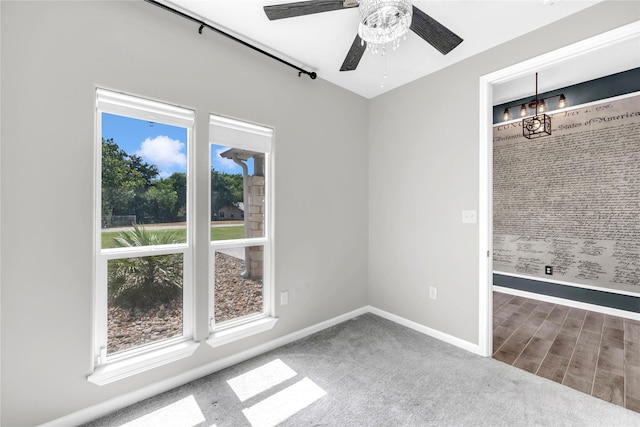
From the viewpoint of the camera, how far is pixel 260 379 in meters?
1.98

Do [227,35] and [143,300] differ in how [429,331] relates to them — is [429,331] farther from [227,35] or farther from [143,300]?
[227,35]

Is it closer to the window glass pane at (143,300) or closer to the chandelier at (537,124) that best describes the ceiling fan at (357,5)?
the window glass pane at (143,300)

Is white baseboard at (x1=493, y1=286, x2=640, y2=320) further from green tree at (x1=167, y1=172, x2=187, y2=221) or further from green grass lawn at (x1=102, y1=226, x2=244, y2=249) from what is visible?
green tree at (x1=167, y1=172, x2=187, y2=221)

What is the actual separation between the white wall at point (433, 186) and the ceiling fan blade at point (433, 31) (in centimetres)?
94

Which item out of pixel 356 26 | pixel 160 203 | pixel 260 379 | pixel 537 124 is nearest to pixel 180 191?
pixel 160 203

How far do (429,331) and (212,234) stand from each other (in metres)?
2.30

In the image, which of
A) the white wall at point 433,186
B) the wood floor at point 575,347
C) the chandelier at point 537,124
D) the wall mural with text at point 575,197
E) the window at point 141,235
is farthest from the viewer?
the chandelier at point 537,124

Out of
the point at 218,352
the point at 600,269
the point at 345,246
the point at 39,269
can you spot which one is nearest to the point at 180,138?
the point at 39,269

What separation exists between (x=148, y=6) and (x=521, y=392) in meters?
3.65

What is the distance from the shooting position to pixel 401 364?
85.8 inches

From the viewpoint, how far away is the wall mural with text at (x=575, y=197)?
9.72 feet

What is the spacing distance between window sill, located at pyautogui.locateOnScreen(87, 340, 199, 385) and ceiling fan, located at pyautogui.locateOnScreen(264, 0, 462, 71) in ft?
7.27

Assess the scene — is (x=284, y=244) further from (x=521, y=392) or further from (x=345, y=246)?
(x=521, y=392)

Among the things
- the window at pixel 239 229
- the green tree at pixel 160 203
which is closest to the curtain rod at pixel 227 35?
the window at pixel 239 229
